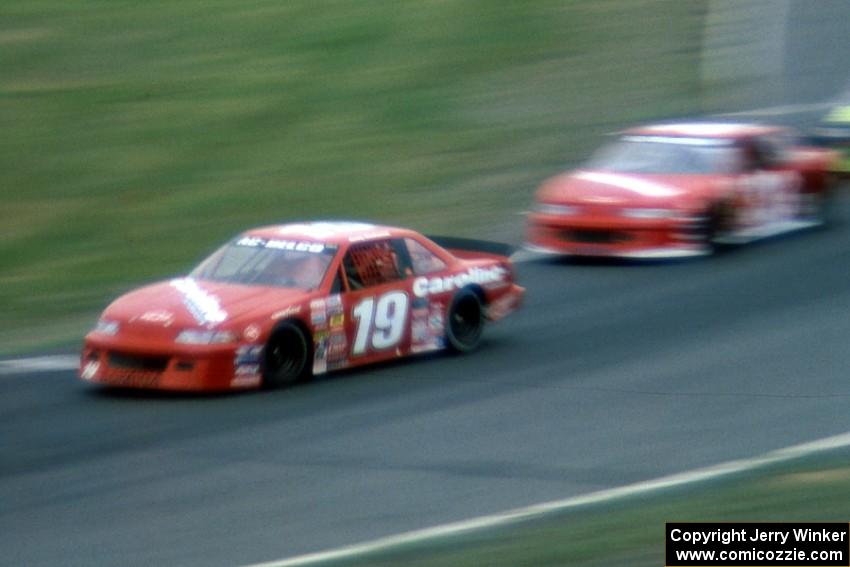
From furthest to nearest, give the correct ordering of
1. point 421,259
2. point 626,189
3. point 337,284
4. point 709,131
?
point 709,131
point 626,189
point 421,259
point 337,284

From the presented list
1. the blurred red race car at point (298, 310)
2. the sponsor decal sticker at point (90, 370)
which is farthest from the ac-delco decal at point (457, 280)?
the sponsor decal sticker at point (90, 370)

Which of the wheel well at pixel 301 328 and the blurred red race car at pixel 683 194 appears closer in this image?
the wheel well at pixel 301 328

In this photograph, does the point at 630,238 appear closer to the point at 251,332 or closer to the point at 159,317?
the point at 251,332

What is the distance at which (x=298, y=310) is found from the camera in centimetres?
1139

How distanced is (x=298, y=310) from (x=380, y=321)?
0.93m

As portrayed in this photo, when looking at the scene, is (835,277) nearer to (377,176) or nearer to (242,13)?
(377,176)

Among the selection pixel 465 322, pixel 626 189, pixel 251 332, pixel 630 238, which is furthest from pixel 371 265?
pixel 626 189

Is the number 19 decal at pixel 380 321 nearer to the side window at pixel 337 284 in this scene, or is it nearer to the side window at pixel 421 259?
the side window at pixel 337 284

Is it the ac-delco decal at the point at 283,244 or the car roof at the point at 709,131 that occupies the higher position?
the ac-delco decal at the point at 283,244

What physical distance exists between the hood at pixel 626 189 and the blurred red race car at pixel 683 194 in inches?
0.4

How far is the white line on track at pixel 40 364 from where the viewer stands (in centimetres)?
1226

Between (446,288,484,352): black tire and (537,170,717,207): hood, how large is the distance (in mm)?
4029

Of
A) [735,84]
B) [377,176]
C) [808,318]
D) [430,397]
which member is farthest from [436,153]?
[430,397]

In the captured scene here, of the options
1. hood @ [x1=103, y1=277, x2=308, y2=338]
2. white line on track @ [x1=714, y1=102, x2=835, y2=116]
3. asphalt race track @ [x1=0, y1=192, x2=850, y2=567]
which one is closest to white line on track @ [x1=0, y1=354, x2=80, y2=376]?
asphalt race track @ [x1=0, y1=192, x2=850, y2=567]
